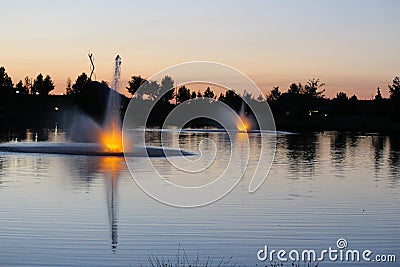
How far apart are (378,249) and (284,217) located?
11.6ft

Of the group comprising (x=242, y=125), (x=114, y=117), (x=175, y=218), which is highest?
(x=242, y=125)

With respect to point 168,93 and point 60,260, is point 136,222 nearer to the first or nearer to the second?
point 60,260

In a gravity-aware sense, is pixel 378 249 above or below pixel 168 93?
below

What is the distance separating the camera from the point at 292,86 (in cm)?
16138

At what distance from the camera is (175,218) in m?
16.5

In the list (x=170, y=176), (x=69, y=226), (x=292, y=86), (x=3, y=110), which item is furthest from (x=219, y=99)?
(x=69, y=226)

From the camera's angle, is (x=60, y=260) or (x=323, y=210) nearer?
(x=60, y=260)

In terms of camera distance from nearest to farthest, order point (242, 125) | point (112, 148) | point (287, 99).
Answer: point (112, 148) < point (242, 125) < point (287, 99)

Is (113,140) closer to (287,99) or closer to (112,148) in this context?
(112,148)

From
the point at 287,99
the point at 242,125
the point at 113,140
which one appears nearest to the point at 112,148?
the point at 113,140

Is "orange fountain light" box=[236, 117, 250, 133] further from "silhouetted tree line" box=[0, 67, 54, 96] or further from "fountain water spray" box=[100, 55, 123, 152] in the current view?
"silhouetted tree line" box=[0, 67, 54, 96]

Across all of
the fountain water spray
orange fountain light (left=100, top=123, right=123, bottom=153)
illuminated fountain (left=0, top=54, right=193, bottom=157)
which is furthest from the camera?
the fountain water spray

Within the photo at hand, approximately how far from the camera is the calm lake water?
12.8 meters

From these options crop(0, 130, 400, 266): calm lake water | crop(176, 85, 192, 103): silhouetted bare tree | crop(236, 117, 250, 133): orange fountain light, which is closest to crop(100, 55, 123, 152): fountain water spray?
crop(0, 130, 400, 266): calm lake water
